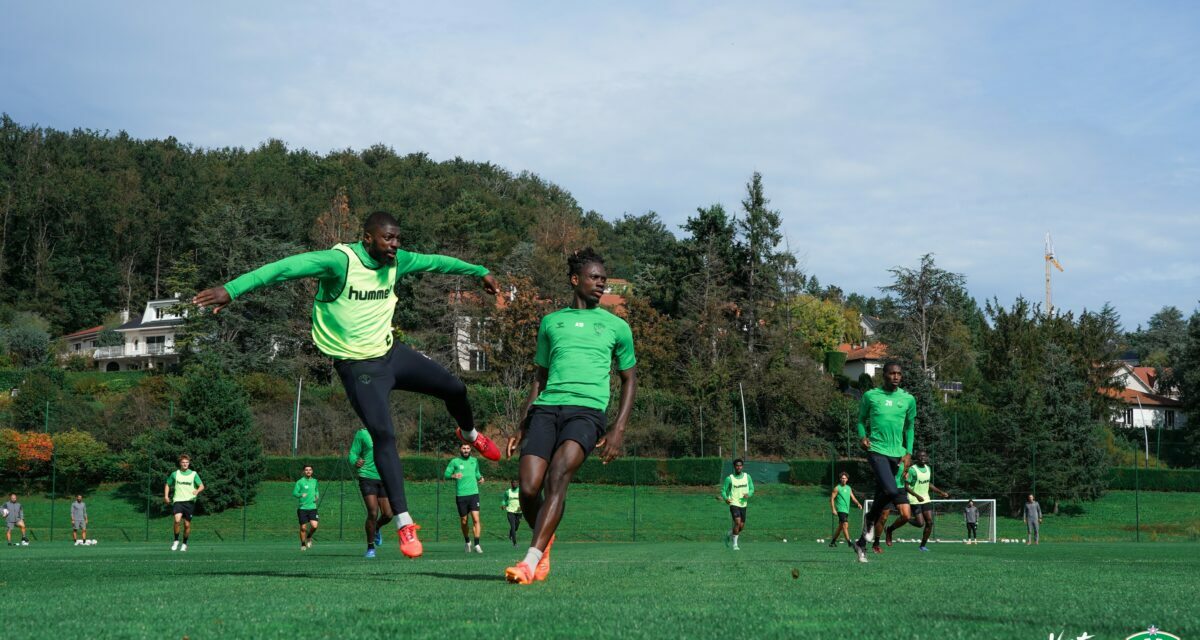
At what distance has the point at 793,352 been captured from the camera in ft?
217

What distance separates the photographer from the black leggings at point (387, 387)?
25.3 feet

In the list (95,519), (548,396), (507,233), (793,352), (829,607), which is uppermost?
(507,233)

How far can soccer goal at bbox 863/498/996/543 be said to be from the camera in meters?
35.5

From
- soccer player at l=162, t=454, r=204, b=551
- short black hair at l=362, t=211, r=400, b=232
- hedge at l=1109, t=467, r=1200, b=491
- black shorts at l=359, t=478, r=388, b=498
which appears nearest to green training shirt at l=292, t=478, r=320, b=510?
soccer player at l=162, t=454, r=204, b=551

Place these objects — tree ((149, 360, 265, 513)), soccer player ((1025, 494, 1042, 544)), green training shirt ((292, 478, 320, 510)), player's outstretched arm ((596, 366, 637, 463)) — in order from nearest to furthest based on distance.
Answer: player's outstretched arm ((596, 366, 637, 463)), green training shirt ((292, 478, 320, 510)), soccer player ((1025, 494, 1042, 544)), tree ((149, 360, 265, 513))

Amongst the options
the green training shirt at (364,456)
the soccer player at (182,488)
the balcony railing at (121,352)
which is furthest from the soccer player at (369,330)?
the balcony railing at (121,352)

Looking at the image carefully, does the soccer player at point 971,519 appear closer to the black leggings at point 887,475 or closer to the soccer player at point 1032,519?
the soccer player at point 1032,519

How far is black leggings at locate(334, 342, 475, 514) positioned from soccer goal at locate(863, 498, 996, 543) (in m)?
29.2

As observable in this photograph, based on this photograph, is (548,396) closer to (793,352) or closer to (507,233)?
(793,352)

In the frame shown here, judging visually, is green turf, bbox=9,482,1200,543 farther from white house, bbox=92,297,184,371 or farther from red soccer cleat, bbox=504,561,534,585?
white house, bbox=92,297,184,371

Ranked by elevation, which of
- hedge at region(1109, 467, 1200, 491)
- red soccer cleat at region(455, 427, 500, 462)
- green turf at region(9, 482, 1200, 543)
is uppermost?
red soccer cleat at region(455, 427, 500, 462)

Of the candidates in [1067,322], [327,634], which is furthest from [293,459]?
[1067,322]

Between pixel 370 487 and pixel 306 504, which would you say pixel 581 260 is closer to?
pixel 370 487

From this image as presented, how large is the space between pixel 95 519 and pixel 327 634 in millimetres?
40649
